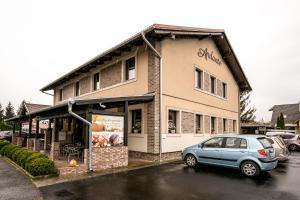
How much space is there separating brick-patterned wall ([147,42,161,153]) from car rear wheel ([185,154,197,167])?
1679 mm

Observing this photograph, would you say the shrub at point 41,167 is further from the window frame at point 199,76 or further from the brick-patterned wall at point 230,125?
the brick-patterned wall at point 230,125

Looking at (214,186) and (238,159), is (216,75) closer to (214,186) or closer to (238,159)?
(238,159)

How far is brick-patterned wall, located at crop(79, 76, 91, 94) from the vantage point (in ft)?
59.4

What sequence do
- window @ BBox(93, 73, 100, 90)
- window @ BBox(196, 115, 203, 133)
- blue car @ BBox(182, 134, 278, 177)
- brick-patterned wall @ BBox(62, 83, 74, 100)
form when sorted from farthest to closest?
brick-patterned wall @ BBox(62, 83, 74, 100) → window @ BBox(93, 73, 100, 90) → window @ BBox(196, 115, 203, 133) → blue car @ BBox(182, 134, 278, 177)

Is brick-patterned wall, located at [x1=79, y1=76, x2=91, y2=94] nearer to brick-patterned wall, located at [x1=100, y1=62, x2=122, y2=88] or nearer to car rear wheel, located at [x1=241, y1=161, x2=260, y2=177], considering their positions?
brick-patterned wall, located at [x1=100, y1=62, x2=122, y2=88]

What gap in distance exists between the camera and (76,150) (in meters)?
12.3

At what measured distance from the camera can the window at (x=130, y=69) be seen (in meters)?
14.2

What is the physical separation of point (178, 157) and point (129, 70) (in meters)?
5.90

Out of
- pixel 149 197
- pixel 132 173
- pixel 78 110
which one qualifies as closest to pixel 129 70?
pixel 78 110

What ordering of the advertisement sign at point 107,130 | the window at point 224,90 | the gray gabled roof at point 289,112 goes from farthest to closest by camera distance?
1. the gray gabled roof at point 289,112
2. the window at point 224,90
3. the advertisement sign at point 107,130

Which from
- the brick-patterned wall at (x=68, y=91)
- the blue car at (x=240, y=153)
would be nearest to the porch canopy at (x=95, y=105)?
the blue car at (x=240, y=153)

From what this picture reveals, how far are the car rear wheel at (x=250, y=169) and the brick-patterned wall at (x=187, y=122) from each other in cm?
516

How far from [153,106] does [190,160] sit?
3.24m

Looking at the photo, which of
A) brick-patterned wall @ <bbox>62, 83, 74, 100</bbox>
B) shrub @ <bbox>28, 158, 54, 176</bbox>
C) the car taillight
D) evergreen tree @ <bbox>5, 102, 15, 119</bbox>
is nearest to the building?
shrub @ <bbox>28, 158, 54, 176</bbox>
